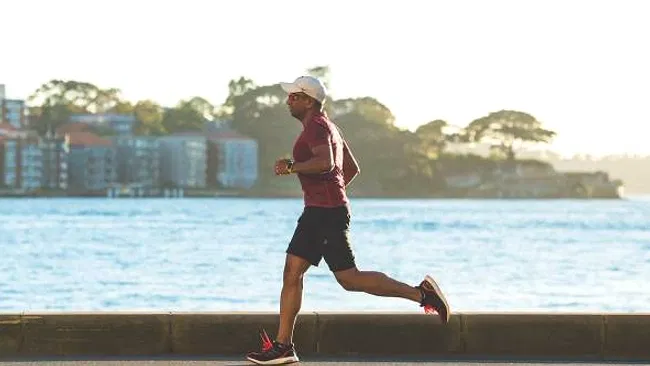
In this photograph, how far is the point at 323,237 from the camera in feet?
27.7

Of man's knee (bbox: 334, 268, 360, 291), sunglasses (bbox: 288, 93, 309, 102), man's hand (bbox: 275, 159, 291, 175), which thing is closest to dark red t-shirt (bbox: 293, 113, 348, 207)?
sunglasses (bbox: 288, 93, 309, 102)

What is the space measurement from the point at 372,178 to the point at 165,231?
4092 inches

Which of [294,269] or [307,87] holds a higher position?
[307,87]

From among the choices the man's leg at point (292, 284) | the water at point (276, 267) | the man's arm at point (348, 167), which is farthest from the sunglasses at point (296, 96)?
the water at point (276, 267)

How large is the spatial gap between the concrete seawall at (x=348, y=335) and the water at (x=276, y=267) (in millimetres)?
4797

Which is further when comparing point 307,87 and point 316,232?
point 316,232

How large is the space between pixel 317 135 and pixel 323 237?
555mm

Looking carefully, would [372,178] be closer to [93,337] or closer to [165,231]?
[165,231]

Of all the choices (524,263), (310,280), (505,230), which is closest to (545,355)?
(310,280)

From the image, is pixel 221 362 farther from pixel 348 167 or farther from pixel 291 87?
pixel 291 87

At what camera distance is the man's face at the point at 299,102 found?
Answer: 834 centimetres

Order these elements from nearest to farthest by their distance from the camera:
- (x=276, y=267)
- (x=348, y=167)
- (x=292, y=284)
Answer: (x=292, y=284) < (x=348, y=167) < (x=276, y=267)

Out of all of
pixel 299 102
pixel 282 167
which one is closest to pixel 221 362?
pixel 282 167

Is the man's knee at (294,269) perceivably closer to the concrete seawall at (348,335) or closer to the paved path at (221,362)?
the paved path at (221,362)
